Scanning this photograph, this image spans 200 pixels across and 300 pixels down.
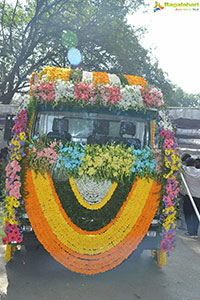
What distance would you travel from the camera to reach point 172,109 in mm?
10375

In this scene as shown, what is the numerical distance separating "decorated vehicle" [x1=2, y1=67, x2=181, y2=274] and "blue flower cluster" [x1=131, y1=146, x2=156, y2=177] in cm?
1

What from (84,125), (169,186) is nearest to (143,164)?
(169,186)

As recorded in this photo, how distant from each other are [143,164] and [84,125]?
123cm

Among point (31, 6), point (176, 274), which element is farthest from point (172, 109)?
point (31, 6)

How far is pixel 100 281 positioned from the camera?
15.5ft

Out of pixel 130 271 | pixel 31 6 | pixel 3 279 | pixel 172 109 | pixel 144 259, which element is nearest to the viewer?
pixel 3 279

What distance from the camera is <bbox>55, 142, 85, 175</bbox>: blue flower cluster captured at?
4426 mm

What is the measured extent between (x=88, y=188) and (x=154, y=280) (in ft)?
5.56

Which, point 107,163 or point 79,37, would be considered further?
point 79,37

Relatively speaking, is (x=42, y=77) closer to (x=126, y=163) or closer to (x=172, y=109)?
(x=126, y=163)

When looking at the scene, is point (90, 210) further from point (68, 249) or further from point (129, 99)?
point (129, 99)

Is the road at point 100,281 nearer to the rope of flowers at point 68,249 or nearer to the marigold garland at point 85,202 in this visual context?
the rope of flowers at point 68,249

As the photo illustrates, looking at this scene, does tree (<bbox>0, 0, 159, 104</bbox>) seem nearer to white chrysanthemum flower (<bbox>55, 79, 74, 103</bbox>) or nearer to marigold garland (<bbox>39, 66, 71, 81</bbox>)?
marigold garland (<bbox>39, 66, 71, 81</bbox>)

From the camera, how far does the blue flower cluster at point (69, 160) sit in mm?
4426
